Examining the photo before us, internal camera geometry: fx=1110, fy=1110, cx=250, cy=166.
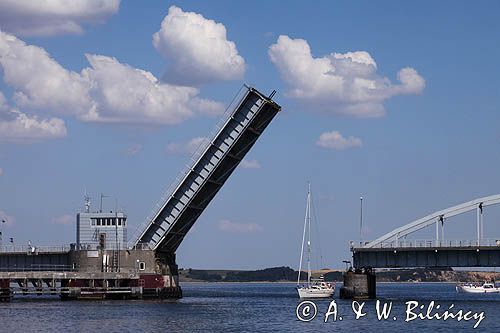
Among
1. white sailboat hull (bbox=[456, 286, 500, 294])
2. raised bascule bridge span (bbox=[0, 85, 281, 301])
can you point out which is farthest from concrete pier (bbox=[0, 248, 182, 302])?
white sailboat hull (bbox=[456, 286, 500, 294])

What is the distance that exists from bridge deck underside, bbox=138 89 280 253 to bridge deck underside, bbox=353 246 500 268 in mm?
12277

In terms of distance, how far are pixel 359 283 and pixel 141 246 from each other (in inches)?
568

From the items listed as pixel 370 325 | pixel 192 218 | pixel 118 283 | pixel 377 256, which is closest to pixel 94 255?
pixel 118 283

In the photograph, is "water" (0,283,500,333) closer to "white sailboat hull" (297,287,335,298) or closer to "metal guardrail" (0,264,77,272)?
"metal guardrail" (0,264,77,272)

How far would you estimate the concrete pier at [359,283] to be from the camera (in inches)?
2749

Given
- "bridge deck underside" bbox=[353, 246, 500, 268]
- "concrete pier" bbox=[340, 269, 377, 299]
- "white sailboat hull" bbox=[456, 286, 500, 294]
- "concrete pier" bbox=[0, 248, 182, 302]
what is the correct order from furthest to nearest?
"white sailboat hull" bbox=[456, 286, 500, 294], "concrete pier" bbox=[340, 269, 377, 299], "bridge deck underside" bbox=[353, 246, 500, 268], "concrete pier" bbox=[0, 248, 182, 302]

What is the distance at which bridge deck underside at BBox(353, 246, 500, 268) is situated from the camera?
219 ft

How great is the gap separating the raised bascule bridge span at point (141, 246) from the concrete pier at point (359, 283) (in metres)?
10.9

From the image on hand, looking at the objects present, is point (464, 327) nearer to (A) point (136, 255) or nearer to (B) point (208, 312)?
(B) point (208, 312)

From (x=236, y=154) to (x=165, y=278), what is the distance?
440 inches

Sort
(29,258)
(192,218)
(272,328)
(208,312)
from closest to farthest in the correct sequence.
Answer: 1. (272,328)
2. (208,312)
3. (192,218)
4. (29,258)

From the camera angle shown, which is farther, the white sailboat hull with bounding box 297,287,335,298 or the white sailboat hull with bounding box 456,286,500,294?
the white sailboat hull with bounding box 456,286,500,294

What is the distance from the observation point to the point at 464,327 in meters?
48.3

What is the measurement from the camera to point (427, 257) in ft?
225
